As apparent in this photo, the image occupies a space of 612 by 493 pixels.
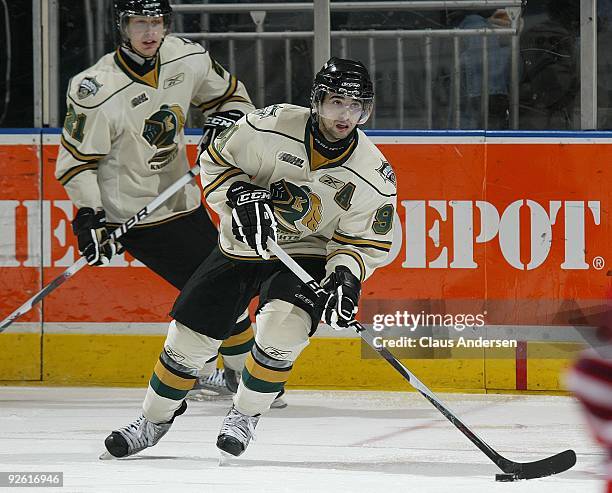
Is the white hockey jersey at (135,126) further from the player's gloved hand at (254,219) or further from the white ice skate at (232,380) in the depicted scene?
the player's gloved hand at (254,219)

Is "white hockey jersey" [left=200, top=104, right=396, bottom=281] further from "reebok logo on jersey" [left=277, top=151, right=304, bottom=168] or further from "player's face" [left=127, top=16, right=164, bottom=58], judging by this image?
"player's face" [left=127, top=16, right=164, bottom=58]

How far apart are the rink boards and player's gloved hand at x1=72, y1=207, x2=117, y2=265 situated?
0.56 meters

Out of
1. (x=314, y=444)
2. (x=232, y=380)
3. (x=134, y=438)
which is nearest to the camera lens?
(x=134, y=438)

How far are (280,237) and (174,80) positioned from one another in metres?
1.06

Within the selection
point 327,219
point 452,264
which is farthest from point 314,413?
point 327,219

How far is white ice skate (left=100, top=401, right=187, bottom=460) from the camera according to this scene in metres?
3.34

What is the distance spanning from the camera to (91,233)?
4.07 metres

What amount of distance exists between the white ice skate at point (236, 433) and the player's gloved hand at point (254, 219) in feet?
1.30

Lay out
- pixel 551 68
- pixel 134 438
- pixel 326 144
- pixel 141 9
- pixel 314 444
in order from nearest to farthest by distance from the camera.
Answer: pixel 326 144
pixel 134 438
pixel 314 444
pixel 141 9
pixel 551 68

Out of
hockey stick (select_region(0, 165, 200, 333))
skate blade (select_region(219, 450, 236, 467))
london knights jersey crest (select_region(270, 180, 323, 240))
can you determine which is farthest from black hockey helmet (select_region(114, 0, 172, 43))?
skate blade (select_region(219, 450, 236, 467))

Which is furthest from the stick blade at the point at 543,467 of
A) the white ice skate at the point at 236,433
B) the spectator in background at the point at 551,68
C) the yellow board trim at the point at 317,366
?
the spectator in background at the point at 551,68

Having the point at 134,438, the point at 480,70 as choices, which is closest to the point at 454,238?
the point at 480,70

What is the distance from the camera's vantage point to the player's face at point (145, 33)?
407 centimetres

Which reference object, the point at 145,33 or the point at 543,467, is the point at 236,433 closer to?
the point at 543,467
